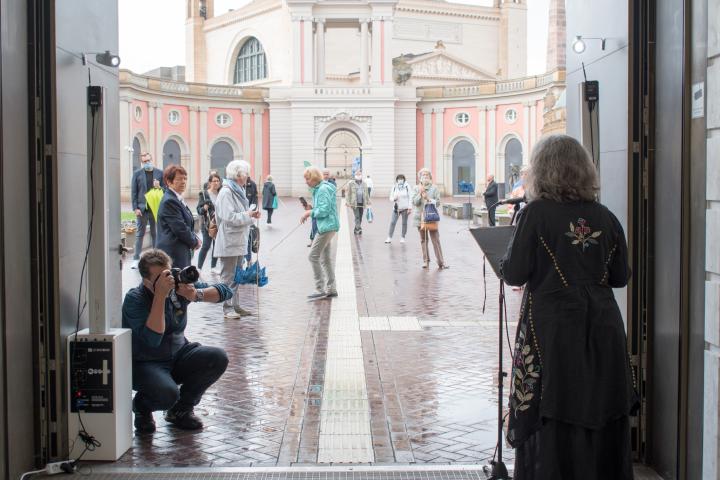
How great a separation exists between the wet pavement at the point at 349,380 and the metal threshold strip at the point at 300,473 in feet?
0.44

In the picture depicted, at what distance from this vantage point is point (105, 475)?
497 centimetres

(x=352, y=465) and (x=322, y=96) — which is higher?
(x=322, y=96)

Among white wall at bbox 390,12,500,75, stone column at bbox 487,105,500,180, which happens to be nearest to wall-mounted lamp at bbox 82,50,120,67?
stone column at bbox 487,105,500,180

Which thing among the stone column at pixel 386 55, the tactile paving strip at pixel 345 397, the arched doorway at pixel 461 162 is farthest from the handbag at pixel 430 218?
the stone column at pixel 386 55

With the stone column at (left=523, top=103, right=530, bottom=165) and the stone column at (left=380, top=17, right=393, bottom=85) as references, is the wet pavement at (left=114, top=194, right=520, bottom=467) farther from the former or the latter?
the stone column at (left=380, top=17, right=393, bottom=85)

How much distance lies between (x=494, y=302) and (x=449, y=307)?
0.80 meters

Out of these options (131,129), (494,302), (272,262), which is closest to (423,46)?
(131,129)

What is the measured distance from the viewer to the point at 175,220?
8.77m

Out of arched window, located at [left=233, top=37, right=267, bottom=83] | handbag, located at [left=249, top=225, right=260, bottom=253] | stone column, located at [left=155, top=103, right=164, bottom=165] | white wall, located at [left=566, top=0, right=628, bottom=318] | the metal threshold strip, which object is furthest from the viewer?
arched window, located at [left=233, top=37, right=267, bottom=83]

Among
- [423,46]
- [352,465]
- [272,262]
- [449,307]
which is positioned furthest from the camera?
[423,46]

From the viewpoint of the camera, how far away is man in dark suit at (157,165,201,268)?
344 inches

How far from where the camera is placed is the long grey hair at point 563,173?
13.3 feet

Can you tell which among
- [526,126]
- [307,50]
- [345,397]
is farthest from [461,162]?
[345,397]

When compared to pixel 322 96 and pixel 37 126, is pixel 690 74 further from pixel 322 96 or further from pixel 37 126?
pixel 322 96
